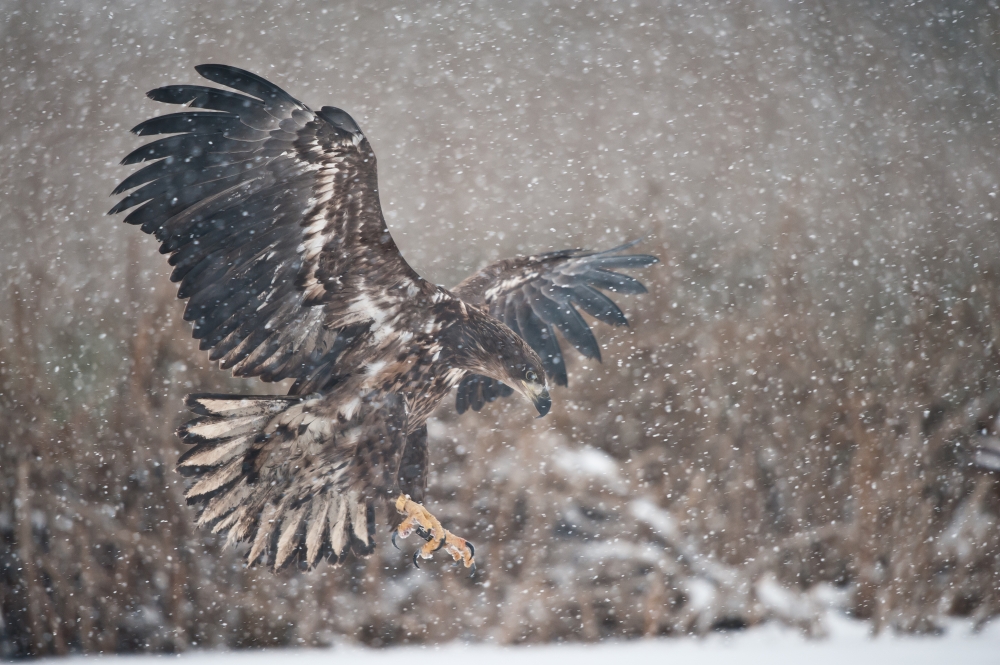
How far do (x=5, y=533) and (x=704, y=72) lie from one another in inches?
85.1

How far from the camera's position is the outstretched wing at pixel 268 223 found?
1.62m

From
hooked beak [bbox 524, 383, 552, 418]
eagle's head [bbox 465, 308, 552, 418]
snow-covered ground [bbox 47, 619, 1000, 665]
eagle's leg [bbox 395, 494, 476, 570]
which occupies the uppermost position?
eagle's head [bbox 465, 308, 552, 418]

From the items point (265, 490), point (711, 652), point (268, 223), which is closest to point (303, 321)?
point (268, 223)

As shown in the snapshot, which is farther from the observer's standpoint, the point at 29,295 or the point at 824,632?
the point at 824,632

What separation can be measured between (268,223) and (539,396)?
700mm

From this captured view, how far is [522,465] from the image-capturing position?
2.13 meters

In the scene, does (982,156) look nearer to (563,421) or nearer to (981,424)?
(981,424)

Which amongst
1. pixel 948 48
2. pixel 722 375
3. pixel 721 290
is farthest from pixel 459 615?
pixel 948 48

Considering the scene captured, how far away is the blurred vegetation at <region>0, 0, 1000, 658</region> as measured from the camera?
6.77 ft

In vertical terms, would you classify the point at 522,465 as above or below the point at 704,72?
below

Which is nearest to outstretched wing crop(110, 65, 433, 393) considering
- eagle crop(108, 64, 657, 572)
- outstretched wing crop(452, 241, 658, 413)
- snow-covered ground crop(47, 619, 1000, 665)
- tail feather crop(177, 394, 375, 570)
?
eagle crop(108, 64, 657, 572)

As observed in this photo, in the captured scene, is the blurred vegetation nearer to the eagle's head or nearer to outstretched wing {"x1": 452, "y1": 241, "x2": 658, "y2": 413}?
outstretched wing {"x1": 452, "y1": 241, "x2": 658, "y2": 413}

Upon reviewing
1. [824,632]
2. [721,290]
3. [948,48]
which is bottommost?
[824,632]

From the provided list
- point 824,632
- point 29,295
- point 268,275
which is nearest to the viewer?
point 268,275
